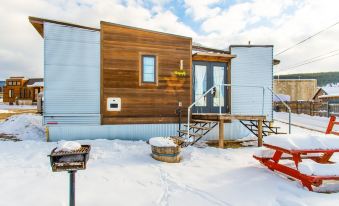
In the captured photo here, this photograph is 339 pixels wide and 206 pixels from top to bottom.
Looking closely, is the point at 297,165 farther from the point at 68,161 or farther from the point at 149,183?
the point at 68,161

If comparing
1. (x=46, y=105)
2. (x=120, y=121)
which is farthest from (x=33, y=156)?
(x=120, y=121)

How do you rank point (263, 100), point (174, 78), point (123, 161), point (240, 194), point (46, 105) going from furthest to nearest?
point (263, 100)
point (174, 78)
point (46, 105)
point (123, 161)
point (240, 194)

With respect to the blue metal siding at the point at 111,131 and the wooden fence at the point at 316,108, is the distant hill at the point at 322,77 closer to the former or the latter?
the wooden fence at the point at 316,108

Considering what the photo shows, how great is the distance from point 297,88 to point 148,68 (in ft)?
145

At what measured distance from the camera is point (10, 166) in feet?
18.8

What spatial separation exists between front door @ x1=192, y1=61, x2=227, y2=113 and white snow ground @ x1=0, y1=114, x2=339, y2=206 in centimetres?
409

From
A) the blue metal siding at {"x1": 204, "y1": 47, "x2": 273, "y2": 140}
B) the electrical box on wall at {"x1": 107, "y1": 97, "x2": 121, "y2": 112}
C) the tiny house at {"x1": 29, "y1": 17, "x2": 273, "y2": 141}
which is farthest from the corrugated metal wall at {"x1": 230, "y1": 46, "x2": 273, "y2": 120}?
the electrical box on wall at {"x1": 107, "y1": 97, "x2": 121, "y2": 112}

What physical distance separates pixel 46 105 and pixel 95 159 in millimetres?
3662

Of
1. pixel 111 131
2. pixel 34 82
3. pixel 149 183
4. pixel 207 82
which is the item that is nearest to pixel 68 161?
pixel 149 183

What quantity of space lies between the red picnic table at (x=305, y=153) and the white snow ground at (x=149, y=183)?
0.78 feet

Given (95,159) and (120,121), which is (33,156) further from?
(120,121)

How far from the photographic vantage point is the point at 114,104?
9344mm

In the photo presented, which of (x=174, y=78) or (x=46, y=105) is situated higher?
(x=174, y=78)

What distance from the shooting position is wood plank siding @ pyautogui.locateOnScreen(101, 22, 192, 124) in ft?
30.4
